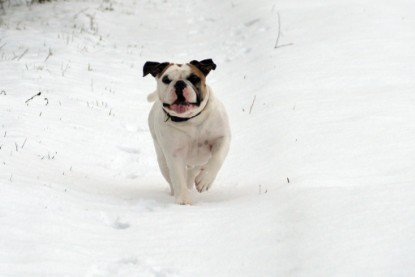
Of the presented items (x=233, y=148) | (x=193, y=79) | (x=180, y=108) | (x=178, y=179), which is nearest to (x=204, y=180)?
(x=178, y=179)

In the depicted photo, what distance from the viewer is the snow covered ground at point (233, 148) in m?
3.82

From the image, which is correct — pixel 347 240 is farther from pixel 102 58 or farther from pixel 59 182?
pixel 102 58

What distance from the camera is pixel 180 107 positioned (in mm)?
4844

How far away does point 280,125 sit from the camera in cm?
681

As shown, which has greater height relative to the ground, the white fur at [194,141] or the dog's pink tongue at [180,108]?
the dog's pink tongue at [180,108]

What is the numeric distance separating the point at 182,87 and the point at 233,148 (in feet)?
7.28

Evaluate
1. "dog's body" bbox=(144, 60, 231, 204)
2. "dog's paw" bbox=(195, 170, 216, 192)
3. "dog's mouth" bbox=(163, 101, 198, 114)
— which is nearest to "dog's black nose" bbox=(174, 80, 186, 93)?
"dog's body" bbox=(144, 60, 231, 204)

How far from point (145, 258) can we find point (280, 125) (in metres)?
3.22

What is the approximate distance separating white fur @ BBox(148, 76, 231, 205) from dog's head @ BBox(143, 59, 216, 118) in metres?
0.05

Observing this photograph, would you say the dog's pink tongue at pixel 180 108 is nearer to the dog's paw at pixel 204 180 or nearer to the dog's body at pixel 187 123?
the dog's body at pixel 187 123

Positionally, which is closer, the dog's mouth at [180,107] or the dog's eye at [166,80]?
the dog's mouth at [180,107]

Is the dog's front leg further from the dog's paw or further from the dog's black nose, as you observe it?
the dog's black nose

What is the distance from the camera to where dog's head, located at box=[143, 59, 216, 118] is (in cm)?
480

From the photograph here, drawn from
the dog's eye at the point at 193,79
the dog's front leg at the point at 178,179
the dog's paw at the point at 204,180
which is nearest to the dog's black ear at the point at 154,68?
the dog's eye at the point at 193,79
